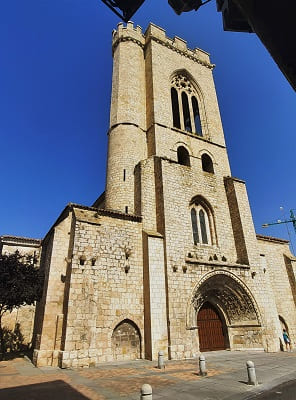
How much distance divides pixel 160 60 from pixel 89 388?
21.4 meters

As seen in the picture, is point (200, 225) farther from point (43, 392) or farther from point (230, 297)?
point (43, 392)

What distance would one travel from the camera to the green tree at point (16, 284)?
34.9 ft

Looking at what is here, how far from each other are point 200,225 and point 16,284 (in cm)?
1006

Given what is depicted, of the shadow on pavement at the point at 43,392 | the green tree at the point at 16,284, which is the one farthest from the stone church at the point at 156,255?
Answer: the shadow on pavement at the point at 43,392

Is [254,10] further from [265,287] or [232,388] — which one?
[265,287]

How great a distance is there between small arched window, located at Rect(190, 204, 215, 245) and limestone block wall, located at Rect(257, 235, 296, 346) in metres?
4.50

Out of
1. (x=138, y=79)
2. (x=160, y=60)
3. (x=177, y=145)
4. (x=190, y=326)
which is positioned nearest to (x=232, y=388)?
(x=190, y=326)

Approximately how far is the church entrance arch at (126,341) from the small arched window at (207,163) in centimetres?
1136

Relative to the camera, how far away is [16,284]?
35.5 ft

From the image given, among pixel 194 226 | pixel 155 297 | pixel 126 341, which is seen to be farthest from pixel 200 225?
pixel 126 341

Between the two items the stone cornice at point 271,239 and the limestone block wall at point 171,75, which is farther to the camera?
the limestone block wall at point 171,75

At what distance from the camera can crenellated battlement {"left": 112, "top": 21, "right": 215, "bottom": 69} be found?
20.5m

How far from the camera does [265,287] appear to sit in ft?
44.2

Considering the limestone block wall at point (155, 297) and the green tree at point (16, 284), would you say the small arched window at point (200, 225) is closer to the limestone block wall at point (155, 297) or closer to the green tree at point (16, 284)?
the limestone block wall at point (155, 297)
